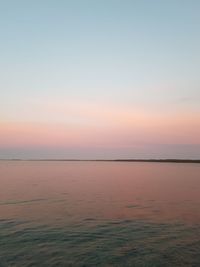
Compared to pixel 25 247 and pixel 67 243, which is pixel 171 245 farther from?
pixel 25 247

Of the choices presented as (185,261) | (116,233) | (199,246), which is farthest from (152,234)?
(185,261)

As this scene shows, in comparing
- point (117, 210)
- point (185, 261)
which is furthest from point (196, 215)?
point (185, 261)

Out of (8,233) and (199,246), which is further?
(8,233)

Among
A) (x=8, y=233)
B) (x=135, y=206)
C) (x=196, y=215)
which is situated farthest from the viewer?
(x=135, y=206)

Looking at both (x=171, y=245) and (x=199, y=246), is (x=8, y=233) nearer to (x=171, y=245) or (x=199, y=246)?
(x=171, y=245)

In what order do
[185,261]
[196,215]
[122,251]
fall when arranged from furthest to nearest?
[196,215], [122,251], [185,261]

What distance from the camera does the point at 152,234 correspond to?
1925 centimetres

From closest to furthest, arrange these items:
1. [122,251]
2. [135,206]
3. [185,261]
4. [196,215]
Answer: [185,261] < [122,251] < [196,215] < [135,206]

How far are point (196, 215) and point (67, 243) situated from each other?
13.5 m

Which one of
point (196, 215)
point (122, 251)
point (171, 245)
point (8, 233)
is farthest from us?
point (196, 215)

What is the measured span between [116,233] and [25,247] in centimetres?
603

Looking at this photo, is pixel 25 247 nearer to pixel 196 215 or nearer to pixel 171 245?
pixel 171 245

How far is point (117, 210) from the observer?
28328mm

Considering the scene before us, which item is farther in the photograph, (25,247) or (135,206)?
(135,206)
